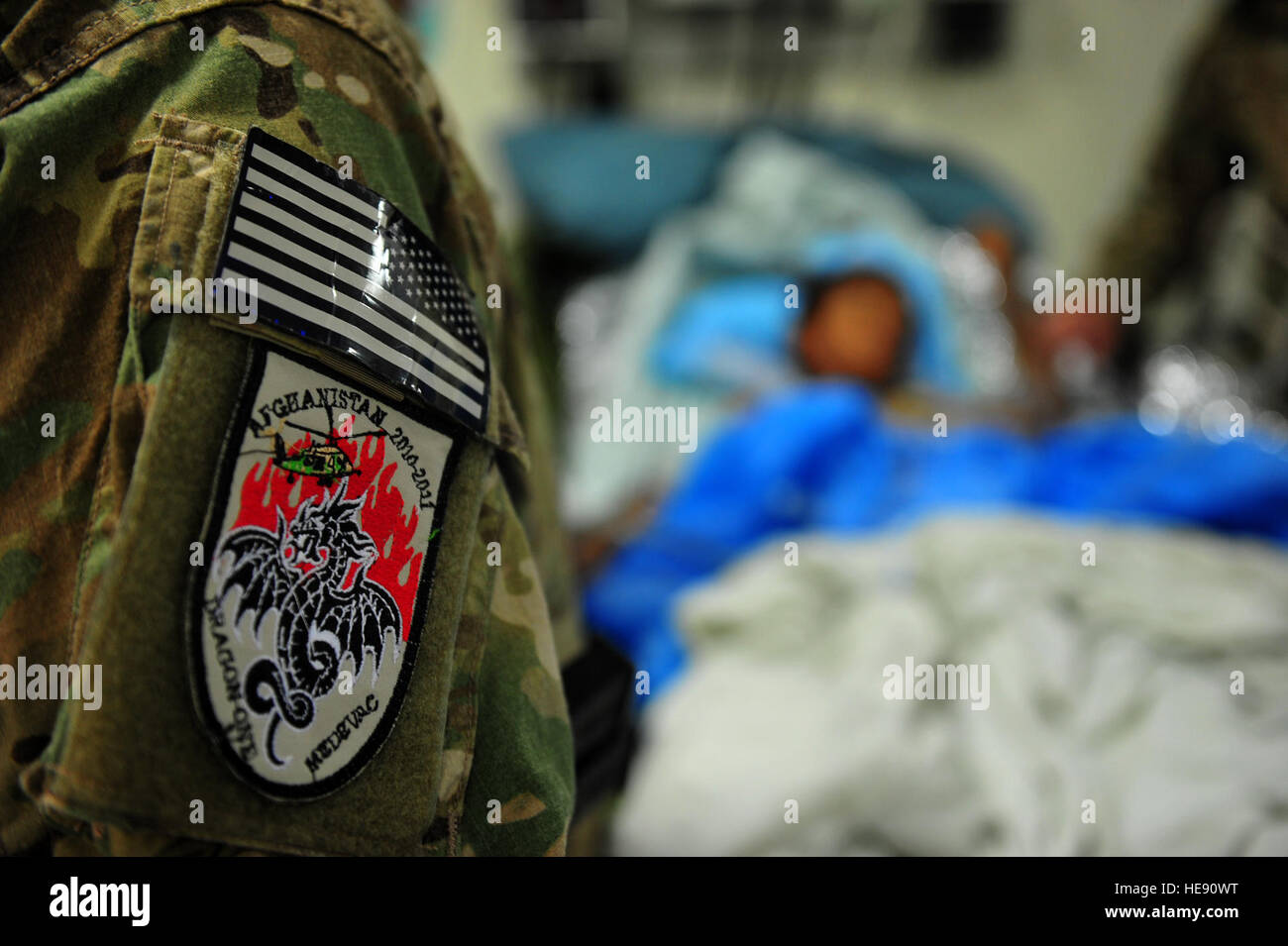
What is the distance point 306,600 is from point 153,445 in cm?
7

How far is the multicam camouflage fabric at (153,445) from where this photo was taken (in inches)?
10.0

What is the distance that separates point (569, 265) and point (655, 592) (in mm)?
1091

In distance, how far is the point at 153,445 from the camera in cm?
26

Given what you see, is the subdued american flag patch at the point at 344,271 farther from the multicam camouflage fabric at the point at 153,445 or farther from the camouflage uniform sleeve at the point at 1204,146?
the camouflage uniform sleeve at the point at 1204,146

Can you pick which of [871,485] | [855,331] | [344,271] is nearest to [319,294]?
[344,271]

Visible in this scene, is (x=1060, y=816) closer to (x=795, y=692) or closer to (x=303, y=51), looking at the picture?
(x=795, y=692)

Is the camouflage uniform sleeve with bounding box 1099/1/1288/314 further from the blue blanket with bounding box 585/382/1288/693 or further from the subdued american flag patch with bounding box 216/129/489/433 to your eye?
the subdued american flag patch with bounding box 216/129/489/433

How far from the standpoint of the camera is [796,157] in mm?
1759

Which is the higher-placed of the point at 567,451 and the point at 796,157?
the point at 796,157

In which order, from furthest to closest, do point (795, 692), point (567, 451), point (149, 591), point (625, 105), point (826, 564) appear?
point (625, 105), point (567, 451), point (826, 564), point (795, 692), point (149, 591)

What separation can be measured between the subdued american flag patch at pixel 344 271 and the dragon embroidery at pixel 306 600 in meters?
0.06

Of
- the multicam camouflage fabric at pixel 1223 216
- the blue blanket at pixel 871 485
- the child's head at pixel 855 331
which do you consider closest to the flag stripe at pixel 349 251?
the blue blanket at pixel 871 485

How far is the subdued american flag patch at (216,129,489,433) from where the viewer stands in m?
0.28
